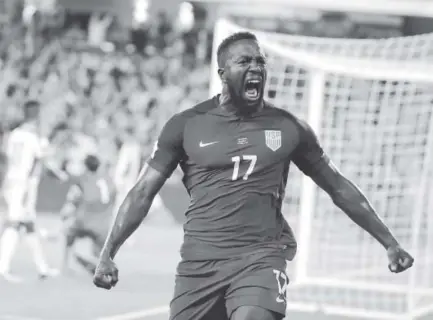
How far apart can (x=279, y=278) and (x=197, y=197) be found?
0.47 m

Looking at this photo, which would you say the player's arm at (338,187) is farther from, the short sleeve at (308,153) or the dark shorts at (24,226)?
the dark shorts at (24,226)

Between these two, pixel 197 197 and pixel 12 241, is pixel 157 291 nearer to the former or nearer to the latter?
pixel 12 241

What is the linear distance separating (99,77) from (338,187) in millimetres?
13928

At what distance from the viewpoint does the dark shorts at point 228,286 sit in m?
3.36

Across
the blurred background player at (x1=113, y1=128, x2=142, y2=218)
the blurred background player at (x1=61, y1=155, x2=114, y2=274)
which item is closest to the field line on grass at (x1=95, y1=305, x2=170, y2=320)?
the blurred background player at (x1=61, y1=155, x2=114, y2=274)

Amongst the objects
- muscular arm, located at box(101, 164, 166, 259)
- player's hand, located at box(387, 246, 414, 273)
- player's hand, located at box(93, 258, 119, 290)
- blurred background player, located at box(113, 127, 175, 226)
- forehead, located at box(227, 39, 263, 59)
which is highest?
forehead, located at box(227, 39, 263, 59)

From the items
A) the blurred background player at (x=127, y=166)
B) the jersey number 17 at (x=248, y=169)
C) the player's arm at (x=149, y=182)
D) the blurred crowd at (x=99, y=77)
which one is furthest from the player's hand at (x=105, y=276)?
the blurred crowd at (x=99, y=77)

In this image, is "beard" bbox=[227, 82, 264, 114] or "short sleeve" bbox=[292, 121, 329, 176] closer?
"beard" bbox=[227, 82, 264, 114]

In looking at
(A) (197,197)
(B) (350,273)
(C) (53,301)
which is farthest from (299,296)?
(A) (197,197)

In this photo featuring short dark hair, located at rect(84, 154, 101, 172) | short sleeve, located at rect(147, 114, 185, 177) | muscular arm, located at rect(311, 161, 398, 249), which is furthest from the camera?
short dark hair, located at rect(84, 154, 101, 172)

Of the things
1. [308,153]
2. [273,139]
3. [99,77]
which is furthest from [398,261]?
[99,77]

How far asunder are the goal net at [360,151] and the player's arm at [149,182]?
3.80 meters

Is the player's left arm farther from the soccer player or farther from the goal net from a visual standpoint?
the goal net

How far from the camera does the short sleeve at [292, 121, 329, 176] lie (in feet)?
11.9
